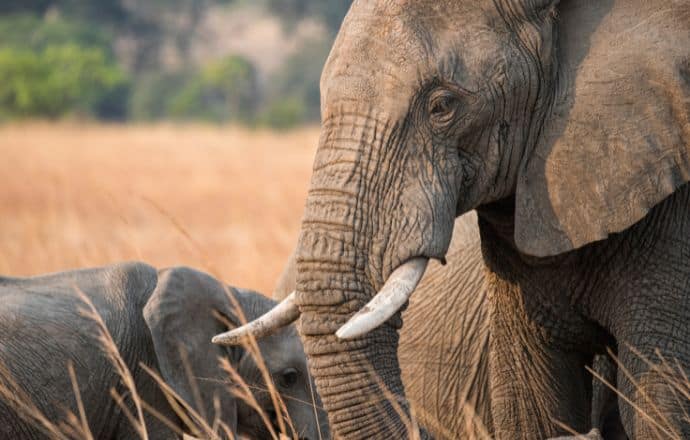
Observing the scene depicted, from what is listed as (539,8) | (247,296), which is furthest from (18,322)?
(539,8)

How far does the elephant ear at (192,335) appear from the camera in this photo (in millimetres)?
4996

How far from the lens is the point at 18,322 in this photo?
4891 millimetres

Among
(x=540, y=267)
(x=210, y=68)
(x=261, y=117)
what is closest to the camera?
(x=540, y=267)

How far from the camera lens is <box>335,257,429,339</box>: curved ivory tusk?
355 cm

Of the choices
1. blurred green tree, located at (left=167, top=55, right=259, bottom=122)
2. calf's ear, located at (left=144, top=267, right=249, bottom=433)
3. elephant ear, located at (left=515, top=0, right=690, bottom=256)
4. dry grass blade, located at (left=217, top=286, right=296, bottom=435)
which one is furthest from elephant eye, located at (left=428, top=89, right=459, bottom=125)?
blurred green tree, located at (left=167, top=55, right=259, bottom=122)

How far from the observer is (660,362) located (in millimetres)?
4027

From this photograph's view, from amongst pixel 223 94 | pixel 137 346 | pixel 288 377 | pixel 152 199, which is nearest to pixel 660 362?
pixel 288 377

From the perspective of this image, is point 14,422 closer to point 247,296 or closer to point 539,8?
point 247,296

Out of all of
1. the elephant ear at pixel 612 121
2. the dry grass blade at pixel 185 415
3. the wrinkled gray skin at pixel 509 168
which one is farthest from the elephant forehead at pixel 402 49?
the dry grass blade at pixel 185 415

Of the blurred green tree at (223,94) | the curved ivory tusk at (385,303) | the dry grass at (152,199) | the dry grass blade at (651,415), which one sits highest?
the curved ivory tusk at (385,303)

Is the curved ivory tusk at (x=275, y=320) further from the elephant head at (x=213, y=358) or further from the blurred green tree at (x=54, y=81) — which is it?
the blurred green tree at (x=54, y=81)

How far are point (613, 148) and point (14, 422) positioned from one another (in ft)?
6.79

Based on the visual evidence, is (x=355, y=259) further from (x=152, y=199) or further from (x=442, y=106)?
(x=152, y=199)

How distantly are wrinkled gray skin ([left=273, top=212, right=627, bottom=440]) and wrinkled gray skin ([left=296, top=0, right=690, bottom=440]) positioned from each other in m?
1.19
